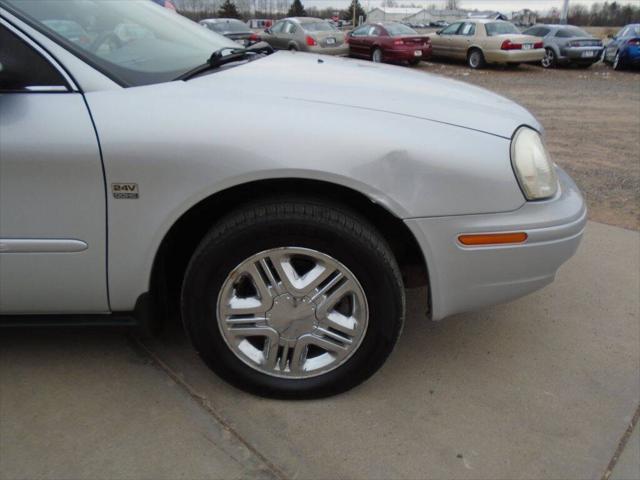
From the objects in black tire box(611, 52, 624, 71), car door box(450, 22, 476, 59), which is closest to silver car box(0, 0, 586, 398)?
black tire box(611, 52, 624, 71)

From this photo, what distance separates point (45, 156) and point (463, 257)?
1466mm

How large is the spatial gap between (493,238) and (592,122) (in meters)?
7.18

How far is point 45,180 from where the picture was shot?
1.92 meters

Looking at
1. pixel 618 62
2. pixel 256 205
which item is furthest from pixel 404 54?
pixel 256 205

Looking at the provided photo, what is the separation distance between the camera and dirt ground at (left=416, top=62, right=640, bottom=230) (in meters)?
4.78

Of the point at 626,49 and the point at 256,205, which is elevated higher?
the point at 626,49

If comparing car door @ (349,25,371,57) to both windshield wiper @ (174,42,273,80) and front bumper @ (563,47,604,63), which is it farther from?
windshield wiper @ (174,42,273,80)

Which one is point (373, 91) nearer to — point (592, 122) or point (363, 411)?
point (363, 411)

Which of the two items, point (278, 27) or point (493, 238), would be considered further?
point (278, 27)

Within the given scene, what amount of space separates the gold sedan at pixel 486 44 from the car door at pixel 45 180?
16.0m

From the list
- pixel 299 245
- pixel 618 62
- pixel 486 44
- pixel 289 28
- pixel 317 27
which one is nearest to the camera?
pixel 299 245

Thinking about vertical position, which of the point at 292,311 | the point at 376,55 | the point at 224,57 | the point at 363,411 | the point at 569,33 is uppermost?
the point at 569,33

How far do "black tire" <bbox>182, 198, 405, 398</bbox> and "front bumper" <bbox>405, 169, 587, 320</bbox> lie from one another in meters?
0.16

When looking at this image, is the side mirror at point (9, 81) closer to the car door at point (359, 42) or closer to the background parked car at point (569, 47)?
the car door at point (359, 42)
